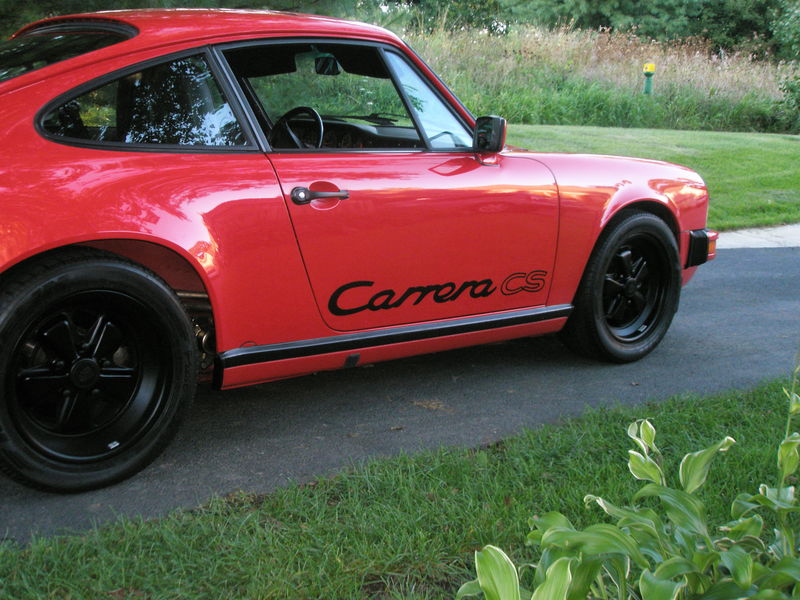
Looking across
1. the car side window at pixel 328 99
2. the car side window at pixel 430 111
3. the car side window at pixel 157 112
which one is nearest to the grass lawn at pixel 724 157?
the car side window at pixel 430 111

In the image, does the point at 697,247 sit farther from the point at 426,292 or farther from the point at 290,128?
the point at 290,128

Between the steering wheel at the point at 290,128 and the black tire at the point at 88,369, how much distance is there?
909mm

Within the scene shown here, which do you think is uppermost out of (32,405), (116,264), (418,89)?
(418,89)

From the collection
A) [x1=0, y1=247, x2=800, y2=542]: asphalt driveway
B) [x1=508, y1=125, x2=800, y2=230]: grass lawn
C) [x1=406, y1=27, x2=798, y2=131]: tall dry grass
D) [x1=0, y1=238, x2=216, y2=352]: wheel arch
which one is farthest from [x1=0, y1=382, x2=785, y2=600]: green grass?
[x1=406, y1=27, x2=798, y2=131]: tall dry grass

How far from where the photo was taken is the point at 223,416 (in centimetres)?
387

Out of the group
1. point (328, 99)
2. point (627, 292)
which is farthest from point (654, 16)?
point (328, 99)

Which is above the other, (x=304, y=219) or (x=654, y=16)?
(x=304, y=219)

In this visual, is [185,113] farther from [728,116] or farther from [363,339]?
[728,116]

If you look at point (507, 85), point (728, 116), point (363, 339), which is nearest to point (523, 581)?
point (363, 339)

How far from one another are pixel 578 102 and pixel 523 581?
14.0m

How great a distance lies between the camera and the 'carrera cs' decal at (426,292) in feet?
11.6

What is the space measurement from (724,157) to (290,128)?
32.1 ft

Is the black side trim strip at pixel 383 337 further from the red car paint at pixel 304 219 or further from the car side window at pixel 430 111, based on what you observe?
the car side window at pixel 430 111

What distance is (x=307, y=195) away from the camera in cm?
338
